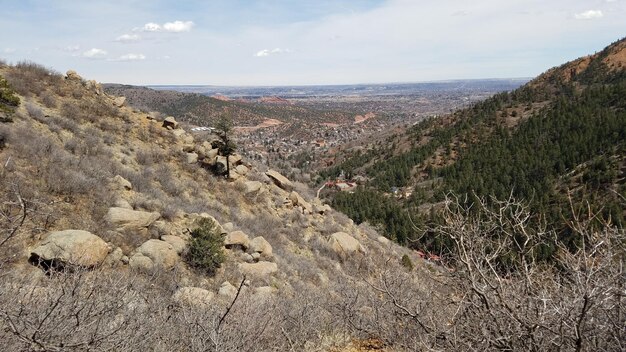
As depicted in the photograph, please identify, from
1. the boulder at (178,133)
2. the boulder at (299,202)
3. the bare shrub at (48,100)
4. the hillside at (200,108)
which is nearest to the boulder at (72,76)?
the bare shrub at (48,100)

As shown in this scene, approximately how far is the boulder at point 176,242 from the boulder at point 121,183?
314cm

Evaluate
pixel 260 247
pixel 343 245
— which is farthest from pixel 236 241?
pixel 343 245

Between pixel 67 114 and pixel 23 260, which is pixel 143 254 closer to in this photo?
pixel 23 260

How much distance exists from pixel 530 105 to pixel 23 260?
91152 mm

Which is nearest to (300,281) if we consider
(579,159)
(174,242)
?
(174,242)

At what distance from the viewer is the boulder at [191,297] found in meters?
7.04

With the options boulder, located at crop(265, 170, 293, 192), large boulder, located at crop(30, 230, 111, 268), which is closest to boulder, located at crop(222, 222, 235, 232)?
large boulder, located at crop(30, 230, 111, 268)

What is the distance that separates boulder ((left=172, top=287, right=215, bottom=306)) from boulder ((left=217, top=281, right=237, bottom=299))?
1.02 metres

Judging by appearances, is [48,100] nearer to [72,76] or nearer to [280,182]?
[72,76]

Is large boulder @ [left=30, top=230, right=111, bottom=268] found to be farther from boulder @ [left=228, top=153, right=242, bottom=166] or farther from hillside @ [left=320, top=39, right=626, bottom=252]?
hillside @ [left=320, top=39, right=626, bottom=252]

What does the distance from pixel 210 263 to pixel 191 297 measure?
3.19 meters

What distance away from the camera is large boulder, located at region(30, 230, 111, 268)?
7660 mm

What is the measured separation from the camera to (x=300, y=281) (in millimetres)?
12461

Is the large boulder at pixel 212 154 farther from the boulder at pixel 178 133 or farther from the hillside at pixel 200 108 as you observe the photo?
the hillside at pixel 200 108
